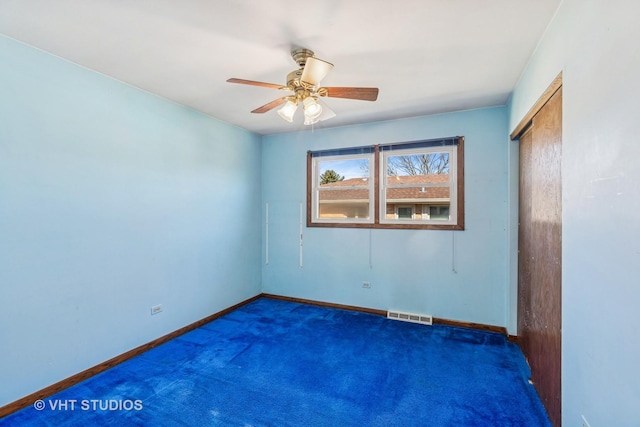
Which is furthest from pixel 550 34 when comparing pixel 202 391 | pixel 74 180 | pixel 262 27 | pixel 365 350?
pixel 74 180

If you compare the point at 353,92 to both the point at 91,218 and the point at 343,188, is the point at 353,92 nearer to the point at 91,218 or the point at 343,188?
the point at 343,188

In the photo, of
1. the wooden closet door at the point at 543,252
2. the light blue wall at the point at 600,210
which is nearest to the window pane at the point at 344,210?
the wooden closet door at the point at 543,252

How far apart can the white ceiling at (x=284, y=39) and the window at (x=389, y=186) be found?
96 cm

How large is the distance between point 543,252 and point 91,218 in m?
3.63

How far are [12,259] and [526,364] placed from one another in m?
4.19

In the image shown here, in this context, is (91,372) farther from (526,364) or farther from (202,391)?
(526,364)

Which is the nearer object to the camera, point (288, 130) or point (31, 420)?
point (31, 420)

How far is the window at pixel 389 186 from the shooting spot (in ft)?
11.6

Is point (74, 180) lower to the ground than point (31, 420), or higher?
higher

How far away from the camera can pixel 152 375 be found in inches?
94.7

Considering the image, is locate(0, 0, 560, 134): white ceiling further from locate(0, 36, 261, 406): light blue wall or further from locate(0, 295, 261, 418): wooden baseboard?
locate(0, 295, 261, 418): wooden baseboard

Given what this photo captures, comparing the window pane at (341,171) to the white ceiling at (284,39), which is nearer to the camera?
the white ceiling at (284,39)

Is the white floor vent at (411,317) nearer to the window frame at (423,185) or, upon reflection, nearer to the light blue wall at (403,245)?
the light blue wall at (403,245)

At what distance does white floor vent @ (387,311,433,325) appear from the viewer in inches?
138
